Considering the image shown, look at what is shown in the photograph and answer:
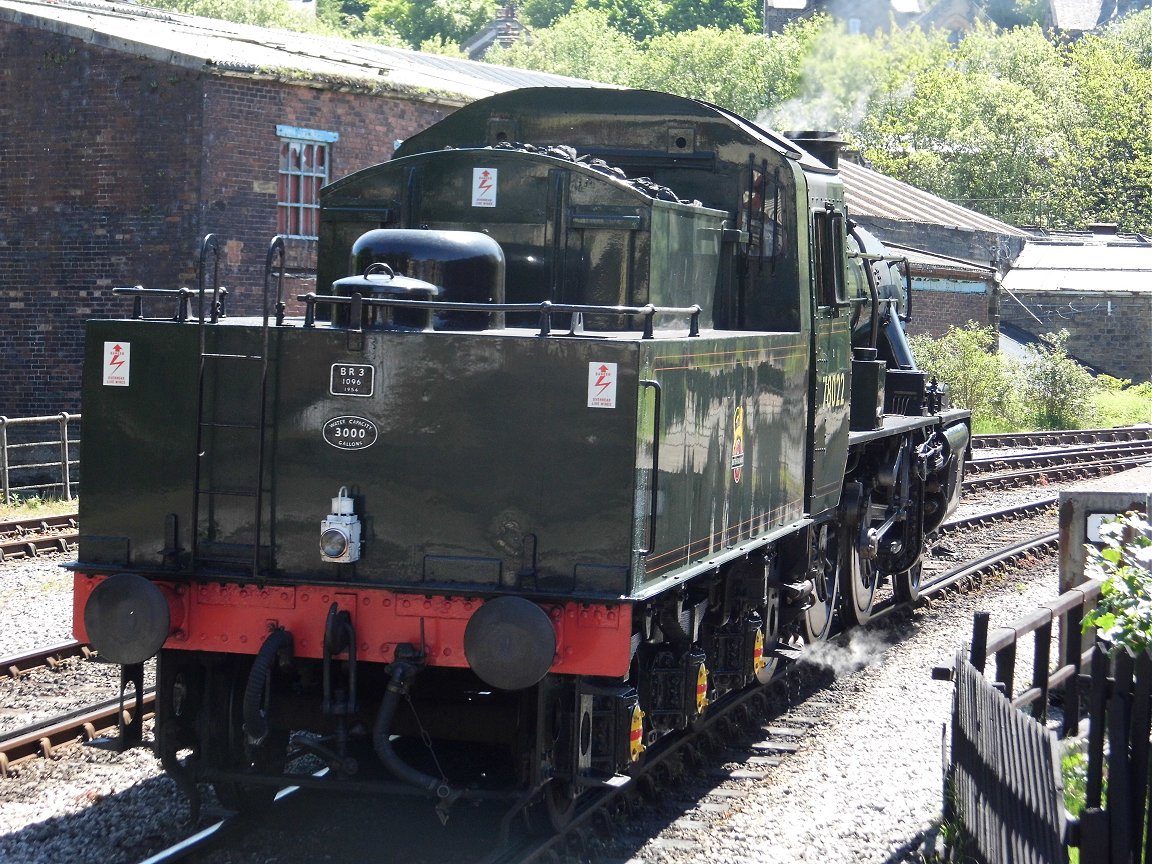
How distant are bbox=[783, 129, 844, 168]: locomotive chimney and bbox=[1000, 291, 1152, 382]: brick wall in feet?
97.6

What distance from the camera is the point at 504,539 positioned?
626cm

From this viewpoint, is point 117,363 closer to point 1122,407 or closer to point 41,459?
point 41,459

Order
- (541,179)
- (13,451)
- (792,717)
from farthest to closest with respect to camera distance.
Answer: (13,451) → (792,717) → (541,179)

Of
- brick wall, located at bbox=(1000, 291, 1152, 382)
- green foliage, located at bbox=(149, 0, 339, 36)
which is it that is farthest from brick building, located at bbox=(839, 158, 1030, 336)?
green foliage, located at bbox=(149, 0, 339, 36)

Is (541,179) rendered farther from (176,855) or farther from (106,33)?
(106,33)

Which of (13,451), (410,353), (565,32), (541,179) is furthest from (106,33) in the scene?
(565,32)

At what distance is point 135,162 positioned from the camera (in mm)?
19234

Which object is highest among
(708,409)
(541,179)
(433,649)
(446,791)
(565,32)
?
(565,32)

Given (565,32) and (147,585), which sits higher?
(565,32)

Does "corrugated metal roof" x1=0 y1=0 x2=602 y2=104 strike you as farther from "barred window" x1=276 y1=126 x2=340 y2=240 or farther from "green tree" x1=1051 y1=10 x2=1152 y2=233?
"green tree" x1=1051 y1=10 x2=1152 y2=233

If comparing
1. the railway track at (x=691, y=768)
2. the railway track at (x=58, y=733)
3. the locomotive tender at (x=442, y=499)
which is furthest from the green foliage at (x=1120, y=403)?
the railway track at (x=58, y=733)

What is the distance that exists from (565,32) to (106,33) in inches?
2715

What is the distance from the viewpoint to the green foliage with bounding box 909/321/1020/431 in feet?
95.9

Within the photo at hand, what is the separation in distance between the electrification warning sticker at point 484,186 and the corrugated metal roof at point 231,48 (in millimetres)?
12101
